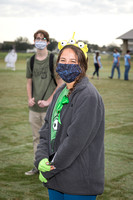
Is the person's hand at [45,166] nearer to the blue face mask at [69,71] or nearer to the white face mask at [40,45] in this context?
the blue face mask at [69,71]

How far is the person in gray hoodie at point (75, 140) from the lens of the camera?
88.3 inches

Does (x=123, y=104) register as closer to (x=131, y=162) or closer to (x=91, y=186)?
(x=131, y=162)

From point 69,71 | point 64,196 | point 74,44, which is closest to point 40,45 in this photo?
point 74,44

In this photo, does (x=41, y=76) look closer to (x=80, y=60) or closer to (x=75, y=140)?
(x=80, y=60)

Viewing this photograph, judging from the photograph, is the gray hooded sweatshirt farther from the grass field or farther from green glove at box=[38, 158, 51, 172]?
the grass field

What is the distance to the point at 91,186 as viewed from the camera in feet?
7.62

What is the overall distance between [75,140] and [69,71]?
0.53m

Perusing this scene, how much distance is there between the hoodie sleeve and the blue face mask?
242 millimetres

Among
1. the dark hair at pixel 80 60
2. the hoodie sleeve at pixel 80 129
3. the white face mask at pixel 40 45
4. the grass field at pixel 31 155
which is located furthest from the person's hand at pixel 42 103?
the hoodie sleeve at pixel 80 129

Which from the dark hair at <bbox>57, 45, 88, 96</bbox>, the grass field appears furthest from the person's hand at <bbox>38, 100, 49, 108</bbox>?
the dark hair at <bbox>57, 45, 88, 96</bbox>

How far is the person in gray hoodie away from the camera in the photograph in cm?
224

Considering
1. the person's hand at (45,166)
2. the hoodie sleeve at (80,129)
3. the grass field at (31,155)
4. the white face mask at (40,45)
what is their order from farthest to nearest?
the white face mask at (40,45) < the grass field at (31,155) < the person's hand at (45,166) < the hoodie sleeve at (80,129)

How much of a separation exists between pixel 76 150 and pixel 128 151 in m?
4.47

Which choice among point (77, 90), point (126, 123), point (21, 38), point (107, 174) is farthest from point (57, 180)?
point (21, 38)
